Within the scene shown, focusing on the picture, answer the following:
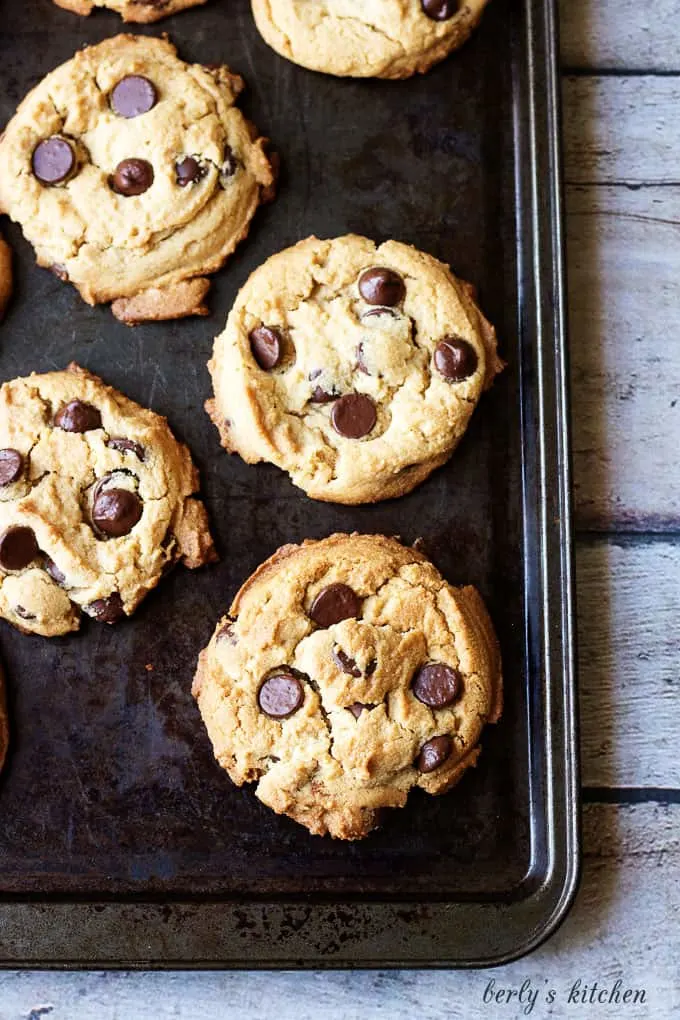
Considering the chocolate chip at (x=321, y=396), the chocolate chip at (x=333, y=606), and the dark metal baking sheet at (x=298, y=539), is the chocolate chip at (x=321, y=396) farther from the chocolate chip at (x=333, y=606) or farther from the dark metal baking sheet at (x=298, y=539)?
the chocolate chip at (x=333, y=606)

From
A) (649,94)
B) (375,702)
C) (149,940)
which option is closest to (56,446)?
(375,702)

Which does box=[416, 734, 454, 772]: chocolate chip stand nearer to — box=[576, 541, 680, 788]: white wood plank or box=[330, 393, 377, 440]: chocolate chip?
box=[576, 541, 680, 788]: white wood plank

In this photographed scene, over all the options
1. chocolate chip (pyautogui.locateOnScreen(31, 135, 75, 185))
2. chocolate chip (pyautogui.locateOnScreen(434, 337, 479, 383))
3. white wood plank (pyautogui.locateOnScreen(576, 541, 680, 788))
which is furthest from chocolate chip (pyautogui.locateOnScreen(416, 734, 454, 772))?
chocolate chip (pyautogui.locateOnScreen(31, 135, 75, 185))

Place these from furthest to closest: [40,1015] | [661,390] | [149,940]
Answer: [661,390] < [40,1015] < [149,940]

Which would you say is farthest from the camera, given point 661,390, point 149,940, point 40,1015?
point 661,390

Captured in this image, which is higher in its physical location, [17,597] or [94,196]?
[94,196]

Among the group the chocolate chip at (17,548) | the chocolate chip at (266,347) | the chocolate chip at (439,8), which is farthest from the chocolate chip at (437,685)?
the chocolate chip at (439,8)

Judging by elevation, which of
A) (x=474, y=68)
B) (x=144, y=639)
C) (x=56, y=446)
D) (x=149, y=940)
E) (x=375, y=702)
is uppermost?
(x=474, y=68)

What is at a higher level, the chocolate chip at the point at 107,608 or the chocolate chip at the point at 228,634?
the chocolate chip at the point at 107,608

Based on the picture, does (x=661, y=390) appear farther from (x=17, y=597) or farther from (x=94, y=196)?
(x=17, y=597)
